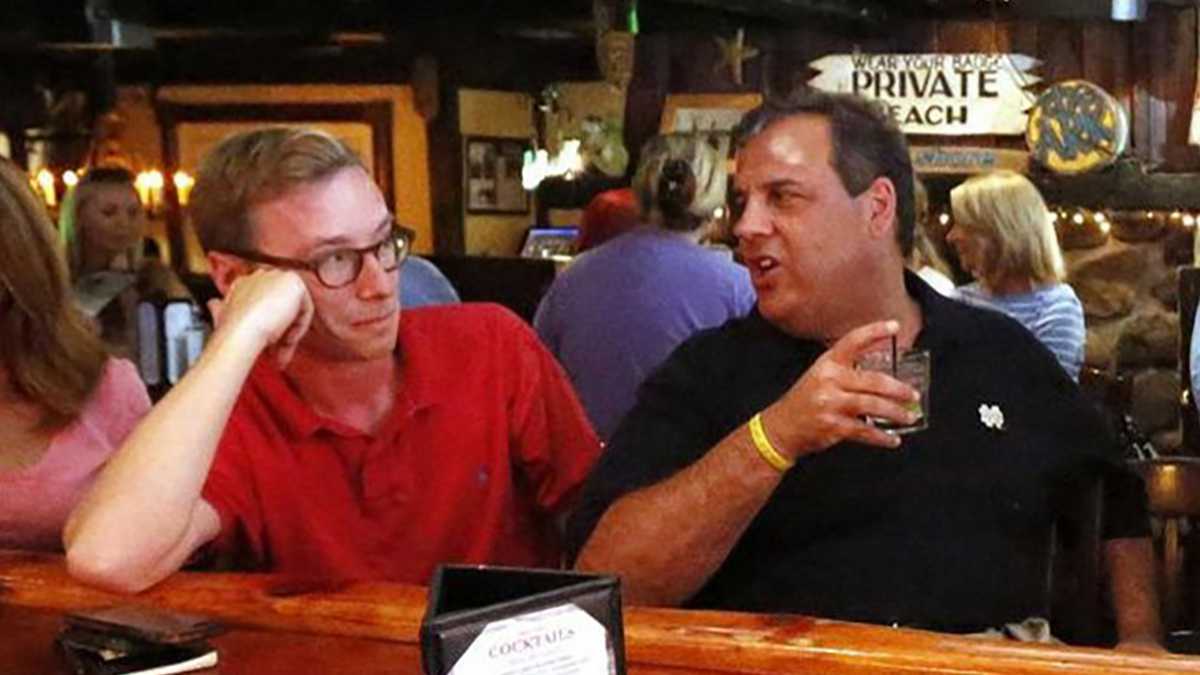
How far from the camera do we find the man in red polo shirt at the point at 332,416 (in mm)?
1884

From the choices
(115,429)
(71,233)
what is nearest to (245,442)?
(115,429)

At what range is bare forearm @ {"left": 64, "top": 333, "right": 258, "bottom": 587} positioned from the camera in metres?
1.83

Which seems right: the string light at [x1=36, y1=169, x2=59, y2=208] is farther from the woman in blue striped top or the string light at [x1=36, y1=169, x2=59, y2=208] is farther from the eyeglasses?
the eyeglasses

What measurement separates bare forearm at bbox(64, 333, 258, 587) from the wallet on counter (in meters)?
0.12

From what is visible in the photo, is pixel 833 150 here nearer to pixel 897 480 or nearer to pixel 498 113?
pixel 897 480

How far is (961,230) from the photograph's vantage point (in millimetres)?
4711

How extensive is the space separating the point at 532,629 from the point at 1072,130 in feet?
17.9

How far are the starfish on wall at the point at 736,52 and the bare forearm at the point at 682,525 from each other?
515 centimetres

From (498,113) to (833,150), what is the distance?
6.27 meters

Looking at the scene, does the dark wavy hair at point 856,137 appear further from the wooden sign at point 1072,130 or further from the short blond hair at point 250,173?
the wooden sign at point 1072,130

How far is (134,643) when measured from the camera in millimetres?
1628

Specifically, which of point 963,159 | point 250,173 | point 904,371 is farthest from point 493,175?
point 904,371

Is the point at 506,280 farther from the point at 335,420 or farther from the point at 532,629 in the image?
the point at 532,629

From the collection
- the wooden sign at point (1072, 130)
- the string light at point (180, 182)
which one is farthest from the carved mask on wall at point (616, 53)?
the string light at point (180, 182)
